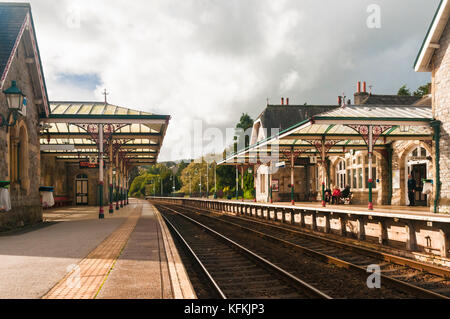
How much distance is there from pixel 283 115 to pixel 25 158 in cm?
3488

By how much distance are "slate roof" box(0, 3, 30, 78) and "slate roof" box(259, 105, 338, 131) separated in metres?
31.7

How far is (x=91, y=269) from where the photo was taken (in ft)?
23.9

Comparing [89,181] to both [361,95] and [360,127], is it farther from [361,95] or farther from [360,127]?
[360,127]

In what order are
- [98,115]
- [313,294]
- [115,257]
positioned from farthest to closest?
[98,115] → [115,257] → [313,294]

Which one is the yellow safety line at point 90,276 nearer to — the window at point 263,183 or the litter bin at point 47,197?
the litter bin at point 47,197

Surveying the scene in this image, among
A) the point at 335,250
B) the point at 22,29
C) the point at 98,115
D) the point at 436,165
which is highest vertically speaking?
the point at 22,29

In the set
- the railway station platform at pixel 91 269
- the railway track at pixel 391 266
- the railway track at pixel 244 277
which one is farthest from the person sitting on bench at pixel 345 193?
the railway station platform at pixel 91 269

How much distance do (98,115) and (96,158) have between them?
3048mm

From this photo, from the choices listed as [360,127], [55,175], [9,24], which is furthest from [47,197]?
[55,175]

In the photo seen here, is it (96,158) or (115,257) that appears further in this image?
(96,158)
